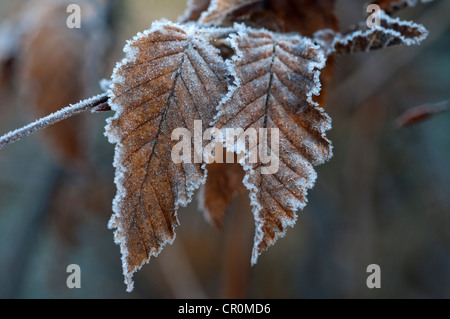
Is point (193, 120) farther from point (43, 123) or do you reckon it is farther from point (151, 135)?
point (43, 123)

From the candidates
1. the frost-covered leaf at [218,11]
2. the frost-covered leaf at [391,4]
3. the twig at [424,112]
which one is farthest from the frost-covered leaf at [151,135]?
the twig at [424,112]

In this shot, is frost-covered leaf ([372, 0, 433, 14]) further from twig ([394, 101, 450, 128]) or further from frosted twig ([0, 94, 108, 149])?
frosted twig ([0, 94, 108, 149])

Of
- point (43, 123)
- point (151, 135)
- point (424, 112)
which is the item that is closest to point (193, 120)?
point (151, 135)

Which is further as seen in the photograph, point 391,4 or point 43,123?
point 391,4

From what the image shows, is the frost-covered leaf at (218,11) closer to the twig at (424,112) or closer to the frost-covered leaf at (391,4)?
the frost-covered leaf at (391,4)
